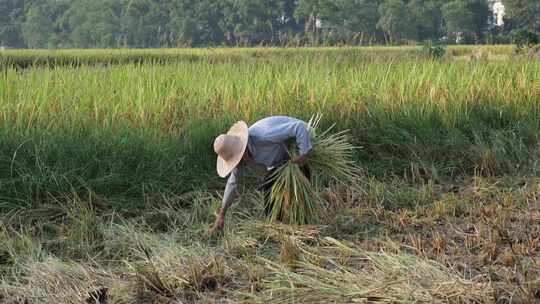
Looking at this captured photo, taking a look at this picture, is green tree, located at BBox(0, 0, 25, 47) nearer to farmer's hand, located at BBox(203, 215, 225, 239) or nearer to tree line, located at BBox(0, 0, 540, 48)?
tree line, located at BBox(0, 0, 540, 48)

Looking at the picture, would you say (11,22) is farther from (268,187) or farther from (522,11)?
(268,187)

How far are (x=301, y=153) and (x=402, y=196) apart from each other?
919mm

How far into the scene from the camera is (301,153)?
3.36 metres

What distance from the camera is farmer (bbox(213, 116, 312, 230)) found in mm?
3299

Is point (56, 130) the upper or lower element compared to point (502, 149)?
upper

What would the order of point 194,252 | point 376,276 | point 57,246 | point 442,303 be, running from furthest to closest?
point 57,246, point 194,252, point 376,276, point 442,303

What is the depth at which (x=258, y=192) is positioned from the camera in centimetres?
407

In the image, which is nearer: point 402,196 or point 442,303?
point 442,303

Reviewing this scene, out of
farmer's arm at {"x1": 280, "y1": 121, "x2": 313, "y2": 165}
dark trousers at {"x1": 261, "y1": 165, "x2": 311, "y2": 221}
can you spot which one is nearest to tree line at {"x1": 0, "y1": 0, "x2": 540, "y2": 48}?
dark trousers at {"x1": 261, "y1": 165, "x2": 311, "y2": 221}

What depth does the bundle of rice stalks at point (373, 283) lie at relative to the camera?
93.7 inches

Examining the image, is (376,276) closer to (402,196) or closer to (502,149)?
(402,196)

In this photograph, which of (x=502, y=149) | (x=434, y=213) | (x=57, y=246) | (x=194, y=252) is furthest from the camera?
(x=502, y=149)

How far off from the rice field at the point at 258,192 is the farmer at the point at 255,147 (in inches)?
9.9

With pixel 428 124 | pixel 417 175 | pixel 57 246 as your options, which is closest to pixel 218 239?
pixel 57 246
